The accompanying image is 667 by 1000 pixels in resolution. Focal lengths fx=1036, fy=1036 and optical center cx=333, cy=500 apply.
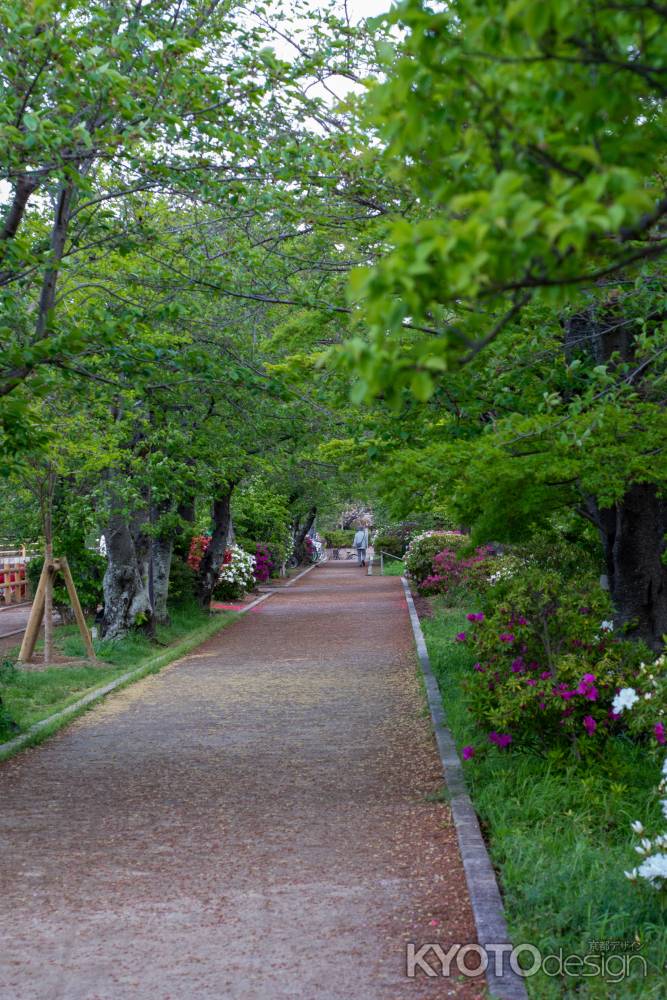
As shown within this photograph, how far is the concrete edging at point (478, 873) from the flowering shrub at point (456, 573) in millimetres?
8175

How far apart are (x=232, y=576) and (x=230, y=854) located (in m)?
22.4

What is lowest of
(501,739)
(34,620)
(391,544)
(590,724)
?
(501,739)

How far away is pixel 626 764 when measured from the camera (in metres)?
7.89

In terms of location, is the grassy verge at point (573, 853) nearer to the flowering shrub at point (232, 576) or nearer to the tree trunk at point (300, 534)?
the flowering shrub at point (232, 576)

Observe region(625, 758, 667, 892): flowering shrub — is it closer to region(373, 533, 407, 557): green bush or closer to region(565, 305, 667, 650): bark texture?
region(565, 305, 667, 650): bark texture

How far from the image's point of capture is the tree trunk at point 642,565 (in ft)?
33.2

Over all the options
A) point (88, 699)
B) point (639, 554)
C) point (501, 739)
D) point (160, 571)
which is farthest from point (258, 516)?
point (501, 739)

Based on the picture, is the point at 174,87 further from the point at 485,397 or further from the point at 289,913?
the point at 289,913

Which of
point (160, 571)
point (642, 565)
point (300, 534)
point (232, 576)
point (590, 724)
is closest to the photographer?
point (590, 724)

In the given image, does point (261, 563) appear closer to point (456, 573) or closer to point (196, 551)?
point (196, 551)

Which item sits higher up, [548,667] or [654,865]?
[548,667]

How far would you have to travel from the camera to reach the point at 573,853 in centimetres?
588

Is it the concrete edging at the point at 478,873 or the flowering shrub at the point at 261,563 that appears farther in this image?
the flowering shrub at the point at 261,563

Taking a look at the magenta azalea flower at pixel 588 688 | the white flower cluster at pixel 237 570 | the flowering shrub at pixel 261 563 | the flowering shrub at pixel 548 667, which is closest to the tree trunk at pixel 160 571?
the white flower cluster at pixel 237 570
